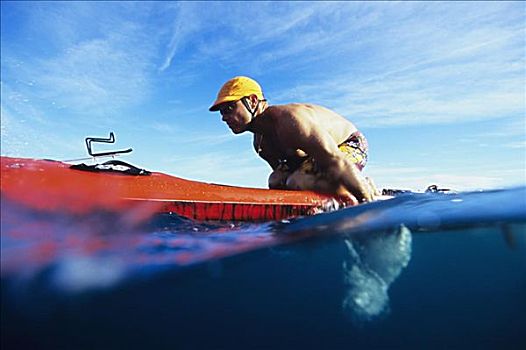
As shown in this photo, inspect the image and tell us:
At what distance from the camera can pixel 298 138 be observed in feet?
15.6

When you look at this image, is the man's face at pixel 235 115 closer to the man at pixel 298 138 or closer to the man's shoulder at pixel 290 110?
the man at pixel 298 138

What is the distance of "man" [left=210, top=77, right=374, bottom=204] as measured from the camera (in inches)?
183

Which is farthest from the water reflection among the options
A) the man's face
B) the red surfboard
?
the man's face

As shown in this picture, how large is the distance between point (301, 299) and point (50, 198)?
2.97 m

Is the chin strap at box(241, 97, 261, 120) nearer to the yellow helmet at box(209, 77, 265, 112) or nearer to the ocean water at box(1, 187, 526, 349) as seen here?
the yellow helmet at box(209, 77, 265, 112)

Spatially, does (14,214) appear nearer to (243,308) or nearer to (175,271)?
(175,271)

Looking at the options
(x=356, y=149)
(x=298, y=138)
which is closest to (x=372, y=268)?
(x=298, y=138)

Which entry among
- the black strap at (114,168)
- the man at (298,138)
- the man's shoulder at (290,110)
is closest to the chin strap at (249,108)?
the man at (298,138)

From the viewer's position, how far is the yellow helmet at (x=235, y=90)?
196 inches

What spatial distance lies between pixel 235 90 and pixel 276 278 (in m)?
2.28

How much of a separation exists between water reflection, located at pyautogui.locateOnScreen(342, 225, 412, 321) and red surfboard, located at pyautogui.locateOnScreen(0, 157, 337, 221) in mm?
657

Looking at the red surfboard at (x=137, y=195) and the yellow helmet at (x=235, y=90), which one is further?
the yellow helmet at (x=235, y=90)

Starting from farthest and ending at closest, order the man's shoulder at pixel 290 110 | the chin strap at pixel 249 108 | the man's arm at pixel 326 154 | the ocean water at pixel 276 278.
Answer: the chin strap at pixel 249 108 → the man's shoulder at pixel 290 110 → the man's arm at pixel 326 154 → the ocean water at pixel 276 278

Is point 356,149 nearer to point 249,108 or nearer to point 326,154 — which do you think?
point 326,154
